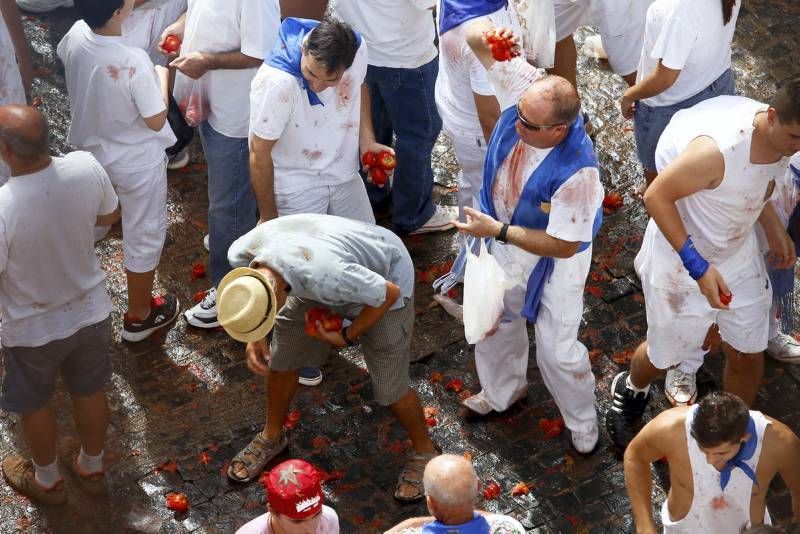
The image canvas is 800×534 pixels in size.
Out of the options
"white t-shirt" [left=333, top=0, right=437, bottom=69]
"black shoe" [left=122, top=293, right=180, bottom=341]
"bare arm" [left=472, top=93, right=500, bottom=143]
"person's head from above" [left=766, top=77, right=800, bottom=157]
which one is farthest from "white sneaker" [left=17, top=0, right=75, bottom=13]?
"person's head from above" [left=766, top=77, right=800, bottom=157]

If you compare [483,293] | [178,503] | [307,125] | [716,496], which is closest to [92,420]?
[178,503]

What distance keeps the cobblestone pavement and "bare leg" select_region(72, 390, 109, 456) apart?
0.23m

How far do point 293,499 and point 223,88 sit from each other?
2884mm

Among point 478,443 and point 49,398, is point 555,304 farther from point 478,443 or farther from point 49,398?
point 49,398

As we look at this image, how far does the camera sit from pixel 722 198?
557cm

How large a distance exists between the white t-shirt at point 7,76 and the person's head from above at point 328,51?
2062 millimetres

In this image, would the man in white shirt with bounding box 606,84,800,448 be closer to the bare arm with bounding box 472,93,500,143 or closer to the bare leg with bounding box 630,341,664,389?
the bare leg with bounding box 630,341,664,389

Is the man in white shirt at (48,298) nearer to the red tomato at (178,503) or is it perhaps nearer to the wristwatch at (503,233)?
the red tomato at (178,503)

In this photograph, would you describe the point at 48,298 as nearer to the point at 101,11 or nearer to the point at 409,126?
the point at 101,11

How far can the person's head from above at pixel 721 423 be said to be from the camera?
4.72 meters

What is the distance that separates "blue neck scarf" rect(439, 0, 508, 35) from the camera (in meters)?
6.45

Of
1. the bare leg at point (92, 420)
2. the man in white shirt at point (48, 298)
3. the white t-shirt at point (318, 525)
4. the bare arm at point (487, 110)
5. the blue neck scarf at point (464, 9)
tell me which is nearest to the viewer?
the white t-shirt at point (318, 525)

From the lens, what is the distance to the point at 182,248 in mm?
7914

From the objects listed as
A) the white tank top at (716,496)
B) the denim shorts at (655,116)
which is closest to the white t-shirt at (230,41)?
the denim shorts at (655,116)
